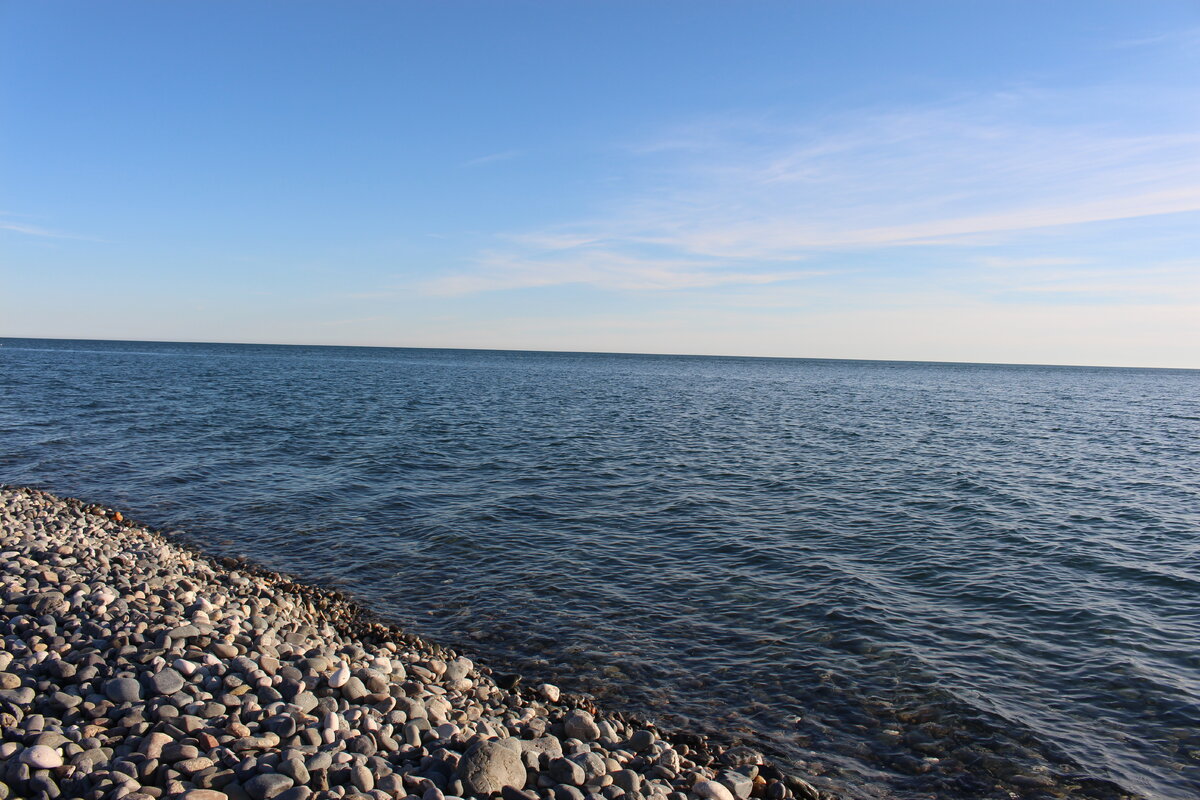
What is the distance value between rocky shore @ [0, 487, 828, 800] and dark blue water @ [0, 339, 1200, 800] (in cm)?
137

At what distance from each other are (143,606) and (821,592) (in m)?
11.3

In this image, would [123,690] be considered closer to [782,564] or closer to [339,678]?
[339,678]

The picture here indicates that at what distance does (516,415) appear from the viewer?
150ft

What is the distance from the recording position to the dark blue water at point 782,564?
8.91 m

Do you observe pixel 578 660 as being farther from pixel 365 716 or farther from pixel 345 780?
pixel 345 780

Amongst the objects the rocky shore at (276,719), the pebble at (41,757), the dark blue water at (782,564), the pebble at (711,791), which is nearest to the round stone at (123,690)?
the rocky shore at (276,719)

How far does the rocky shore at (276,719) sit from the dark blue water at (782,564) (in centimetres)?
137

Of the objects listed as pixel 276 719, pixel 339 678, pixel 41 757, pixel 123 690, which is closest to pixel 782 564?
pixel 339 678

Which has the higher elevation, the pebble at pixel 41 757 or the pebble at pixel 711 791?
the pebble at pixel 41 757

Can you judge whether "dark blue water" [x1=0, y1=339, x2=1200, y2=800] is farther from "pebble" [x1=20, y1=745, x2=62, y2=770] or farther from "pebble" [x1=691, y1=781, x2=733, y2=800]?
"pebble" [x1=20, y1=745, x2=62, y2=770]

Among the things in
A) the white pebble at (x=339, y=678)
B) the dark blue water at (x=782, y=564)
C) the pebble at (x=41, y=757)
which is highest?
the pebble at (x=41, y=757)

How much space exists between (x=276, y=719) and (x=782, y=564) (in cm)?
1072

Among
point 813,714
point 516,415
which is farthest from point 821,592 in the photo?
point 516,415

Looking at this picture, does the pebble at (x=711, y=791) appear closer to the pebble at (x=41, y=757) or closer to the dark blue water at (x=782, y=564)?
the dark blue water at (x=782, y=564)
